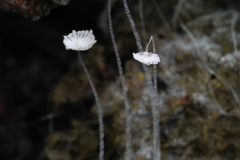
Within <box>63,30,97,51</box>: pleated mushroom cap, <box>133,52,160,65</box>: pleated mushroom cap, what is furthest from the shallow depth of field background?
<box>133,52,160,65</box>: pleated mushroom cap

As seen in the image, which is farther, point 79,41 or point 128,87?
point 128,87

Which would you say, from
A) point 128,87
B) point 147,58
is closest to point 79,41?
point 147,58

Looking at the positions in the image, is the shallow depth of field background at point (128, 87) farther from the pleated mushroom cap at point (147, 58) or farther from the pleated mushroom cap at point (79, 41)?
the pleated mushroom cap at point (147, 58)

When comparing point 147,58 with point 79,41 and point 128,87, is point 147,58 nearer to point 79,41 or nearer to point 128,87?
point 79,41

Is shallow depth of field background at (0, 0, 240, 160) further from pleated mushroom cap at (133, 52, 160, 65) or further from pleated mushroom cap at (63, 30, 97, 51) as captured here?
pleated mushroom cap at (133, 52, 160, 65)

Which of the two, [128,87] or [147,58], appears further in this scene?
[128,87]

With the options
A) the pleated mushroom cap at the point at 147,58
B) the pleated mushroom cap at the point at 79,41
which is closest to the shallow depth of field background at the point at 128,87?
the pleated mushroom cap at the point at 79,41

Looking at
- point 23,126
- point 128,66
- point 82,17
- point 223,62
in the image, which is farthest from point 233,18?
point 23,126

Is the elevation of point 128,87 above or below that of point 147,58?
above
